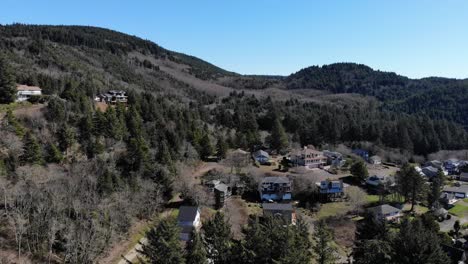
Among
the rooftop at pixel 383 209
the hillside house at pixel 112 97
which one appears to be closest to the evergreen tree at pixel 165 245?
the rooftop at pixel 383 209

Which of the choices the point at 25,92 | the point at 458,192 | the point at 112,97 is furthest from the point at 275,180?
the point at 25,92

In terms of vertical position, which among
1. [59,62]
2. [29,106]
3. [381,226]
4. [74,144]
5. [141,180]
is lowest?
[381,226]

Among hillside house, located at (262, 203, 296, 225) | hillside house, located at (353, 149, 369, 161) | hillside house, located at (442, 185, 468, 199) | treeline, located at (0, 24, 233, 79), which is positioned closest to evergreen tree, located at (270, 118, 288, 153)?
hillside house, located at (353, 149, 369, 161)

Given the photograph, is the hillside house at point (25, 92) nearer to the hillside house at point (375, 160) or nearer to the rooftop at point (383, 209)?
the rooftop at point (383, 209)

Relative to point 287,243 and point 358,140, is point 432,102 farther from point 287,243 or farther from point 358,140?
point 287,243

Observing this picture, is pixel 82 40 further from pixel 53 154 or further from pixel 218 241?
pixel 218 241

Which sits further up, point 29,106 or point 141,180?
point 29,106

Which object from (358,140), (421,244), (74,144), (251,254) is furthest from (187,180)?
(358,140)
